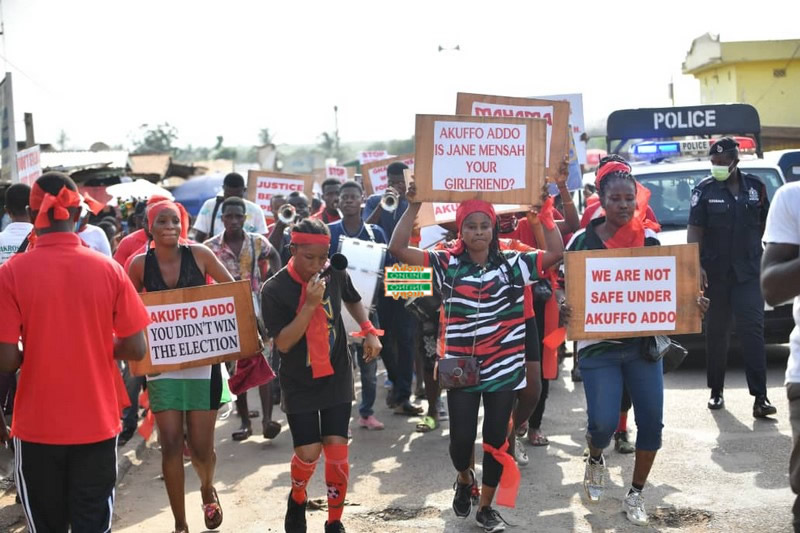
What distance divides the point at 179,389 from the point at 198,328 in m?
0.38

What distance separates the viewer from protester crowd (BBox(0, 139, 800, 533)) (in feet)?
14.3

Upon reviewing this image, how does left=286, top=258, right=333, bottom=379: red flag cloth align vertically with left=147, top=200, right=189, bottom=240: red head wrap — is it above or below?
below

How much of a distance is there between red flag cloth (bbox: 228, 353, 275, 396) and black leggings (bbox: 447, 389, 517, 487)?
127 centimetres

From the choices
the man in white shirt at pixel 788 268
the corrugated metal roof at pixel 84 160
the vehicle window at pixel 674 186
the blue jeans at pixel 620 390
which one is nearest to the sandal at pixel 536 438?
the blue jeans at pixel 620 390

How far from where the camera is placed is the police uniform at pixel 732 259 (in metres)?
8.88

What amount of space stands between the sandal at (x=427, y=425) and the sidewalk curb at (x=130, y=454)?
2.39 m

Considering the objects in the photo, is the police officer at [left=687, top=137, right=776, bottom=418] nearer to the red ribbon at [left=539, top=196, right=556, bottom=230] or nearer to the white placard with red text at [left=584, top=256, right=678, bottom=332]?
the white placard with red text at [left=584, top=256, right=678, bottom=332]

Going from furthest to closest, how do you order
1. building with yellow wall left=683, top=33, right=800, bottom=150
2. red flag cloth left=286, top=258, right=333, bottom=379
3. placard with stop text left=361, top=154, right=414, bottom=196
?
building with yellow wall left=683, top=33, right=800, bottom=150 → placard with stop text left=361, top=154, right=414, bottom=196 → red flag cloth left=286, top=258, right=333, bottom=379

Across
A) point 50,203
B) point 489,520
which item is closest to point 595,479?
point 489,520

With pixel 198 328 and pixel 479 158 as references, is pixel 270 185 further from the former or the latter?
pixel 198 328

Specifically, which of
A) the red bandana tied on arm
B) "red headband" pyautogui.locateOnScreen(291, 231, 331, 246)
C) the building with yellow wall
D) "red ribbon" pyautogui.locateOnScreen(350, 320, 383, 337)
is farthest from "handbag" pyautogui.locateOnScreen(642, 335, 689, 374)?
the building with yellow wall

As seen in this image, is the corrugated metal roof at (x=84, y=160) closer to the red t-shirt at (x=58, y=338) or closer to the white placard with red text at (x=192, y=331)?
the white placard with red text at (x=192, y=331)

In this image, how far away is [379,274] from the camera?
7562 mm

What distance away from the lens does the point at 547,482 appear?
722cm
